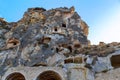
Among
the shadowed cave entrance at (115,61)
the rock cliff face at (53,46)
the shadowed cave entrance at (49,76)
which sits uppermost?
the rock cliff face at (53,46)

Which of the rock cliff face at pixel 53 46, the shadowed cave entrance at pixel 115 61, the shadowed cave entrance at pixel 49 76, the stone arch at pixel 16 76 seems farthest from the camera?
the shadowed cave entrance at pixel 115 61

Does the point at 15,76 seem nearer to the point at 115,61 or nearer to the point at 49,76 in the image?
the point at 49,76

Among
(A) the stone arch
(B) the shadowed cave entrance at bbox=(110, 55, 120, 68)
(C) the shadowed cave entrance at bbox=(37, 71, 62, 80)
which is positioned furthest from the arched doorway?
(B) the shadowed cave entrance at bbox=(110, 55, 120, 68)

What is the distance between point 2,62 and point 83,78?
15.3 metres

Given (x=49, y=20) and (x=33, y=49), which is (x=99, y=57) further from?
(x=49, y=20)

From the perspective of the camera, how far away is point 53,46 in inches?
1351

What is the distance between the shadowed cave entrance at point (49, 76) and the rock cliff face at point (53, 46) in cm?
11

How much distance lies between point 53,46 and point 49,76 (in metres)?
9.81

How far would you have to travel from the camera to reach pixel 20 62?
33.4 m

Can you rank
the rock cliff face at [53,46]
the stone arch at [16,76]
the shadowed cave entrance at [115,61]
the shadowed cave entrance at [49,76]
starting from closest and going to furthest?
1. the shadowed cave entrance at [49,76]
2. the stone arch at [16,76]
3. the rock cliff face at [53,46]
4. the shadowed cave entrance at [115,61]

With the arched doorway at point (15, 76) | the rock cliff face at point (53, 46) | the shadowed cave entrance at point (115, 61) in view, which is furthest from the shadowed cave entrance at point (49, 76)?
the shadowed cave entrance at point (115, 61)

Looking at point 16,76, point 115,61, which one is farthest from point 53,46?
point 16,76

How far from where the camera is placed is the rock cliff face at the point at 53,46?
2558cm

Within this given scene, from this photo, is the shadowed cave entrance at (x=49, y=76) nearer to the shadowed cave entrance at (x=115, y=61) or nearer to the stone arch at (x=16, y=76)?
the stone arch at (x=16, y=76)
